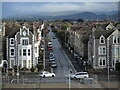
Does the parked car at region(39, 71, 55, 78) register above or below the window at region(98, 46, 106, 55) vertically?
below

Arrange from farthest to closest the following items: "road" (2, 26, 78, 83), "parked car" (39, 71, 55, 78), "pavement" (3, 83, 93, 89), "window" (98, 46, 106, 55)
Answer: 1. "window" (98, 46, 106, 55)
2. "parked car" (39, 71, 55, 78)
3. "road" (2, 26, 78, 83)
4. "pavement" (3, 83, 93, 89)

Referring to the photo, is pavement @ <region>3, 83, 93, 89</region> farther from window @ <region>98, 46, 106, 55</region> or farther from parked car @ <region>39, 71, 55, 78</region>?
window @ <region>98, 46, 106, 55</region>

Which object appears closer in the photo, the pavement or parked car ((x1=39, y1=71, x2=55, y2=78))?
the pavement

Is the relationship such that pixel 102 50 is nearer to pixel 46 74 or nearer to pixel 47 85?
pixel 46 74

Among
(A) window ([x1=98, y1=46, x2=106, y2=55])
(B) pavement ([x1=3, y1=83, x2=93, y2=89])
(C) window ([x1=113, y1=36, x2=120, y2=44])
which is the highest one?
(C) window ([x1=113, y1=36, x2=120, y2=44])

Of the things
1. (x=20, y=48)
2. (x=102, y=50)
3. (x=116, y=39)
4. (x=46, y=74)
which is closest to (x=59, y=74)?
(x=46, y=74)

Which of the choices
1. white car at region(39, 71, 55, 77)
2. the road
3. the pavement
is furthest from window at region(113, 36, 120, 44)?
the pavement

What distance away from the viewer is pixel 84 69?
22.9 ft

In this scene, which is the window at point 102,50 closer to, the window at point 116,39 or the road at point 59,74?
the window at point 116,39

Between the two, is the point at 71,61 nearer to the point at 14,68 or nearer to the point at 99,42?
the point at 99,42

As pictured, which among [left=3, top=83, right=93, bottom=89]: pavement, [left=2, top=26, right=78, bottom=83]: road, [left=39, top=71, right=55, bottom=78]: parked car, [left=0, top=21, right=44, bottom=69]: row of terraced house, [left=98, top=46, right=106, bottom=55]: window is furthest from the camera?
[left=98, top=46, right=106, bottom=55]: window

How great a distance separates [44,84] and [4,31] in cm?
269

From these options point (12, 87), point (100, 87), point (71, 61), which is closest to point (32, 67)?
point (71, 61)

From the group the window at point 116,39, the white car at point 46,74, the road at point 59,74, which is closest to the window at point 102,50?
the window at point 116,39
